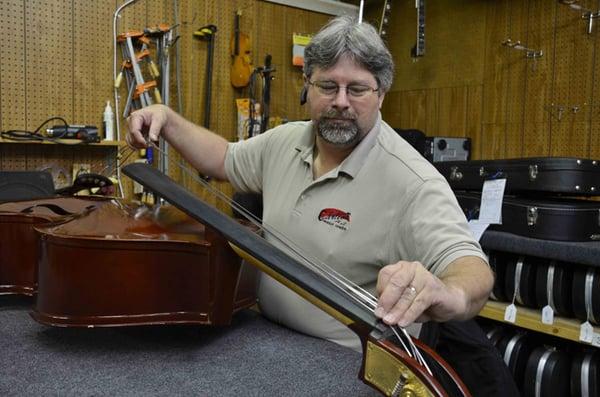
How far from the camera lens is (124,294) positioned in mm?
1084

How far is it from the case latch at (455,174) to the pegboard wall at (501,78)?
1.30 m

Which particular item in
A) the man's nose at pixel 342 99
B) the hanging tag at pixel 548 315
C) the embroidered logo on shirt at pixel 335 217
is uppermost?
the man's nose at pixel 342 99

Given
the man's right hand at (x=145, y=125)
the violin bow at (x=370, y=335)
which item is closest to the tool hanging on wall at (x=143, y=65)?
the man's right hand at (x=145, y=125)

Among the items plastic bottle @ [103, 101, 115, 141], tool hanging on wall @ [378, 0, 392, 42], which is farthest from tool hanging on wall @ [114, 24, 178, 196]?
tool hanging on wall @ [378, 0, 392, 42]

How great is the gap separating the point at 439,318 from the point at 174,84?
354 cm

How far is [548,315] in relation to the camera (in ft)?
7.41

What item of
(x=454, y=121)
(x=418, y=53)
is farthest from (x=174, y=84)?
(x=454, y=121)

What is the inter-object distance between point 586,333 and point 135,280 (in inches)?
69.4

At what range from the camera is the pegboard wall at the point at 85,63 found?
3.41 meters

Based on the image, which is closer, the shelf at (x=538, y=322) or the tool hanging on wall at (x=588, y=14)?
the shelf at (x=538, y=322)

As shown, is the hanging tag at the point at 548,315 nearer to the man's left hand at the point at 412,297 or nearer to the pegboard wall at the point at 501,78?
the man's left hand at the point at 412,297

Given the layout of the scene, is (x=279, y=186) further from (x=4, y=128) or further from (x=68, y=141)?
(x=4, y=128)

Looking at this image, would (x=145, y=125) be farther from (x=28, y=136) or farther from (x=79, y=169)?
(x=79, y=169)

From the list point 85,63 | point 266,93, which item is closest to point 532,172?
point 266,93
